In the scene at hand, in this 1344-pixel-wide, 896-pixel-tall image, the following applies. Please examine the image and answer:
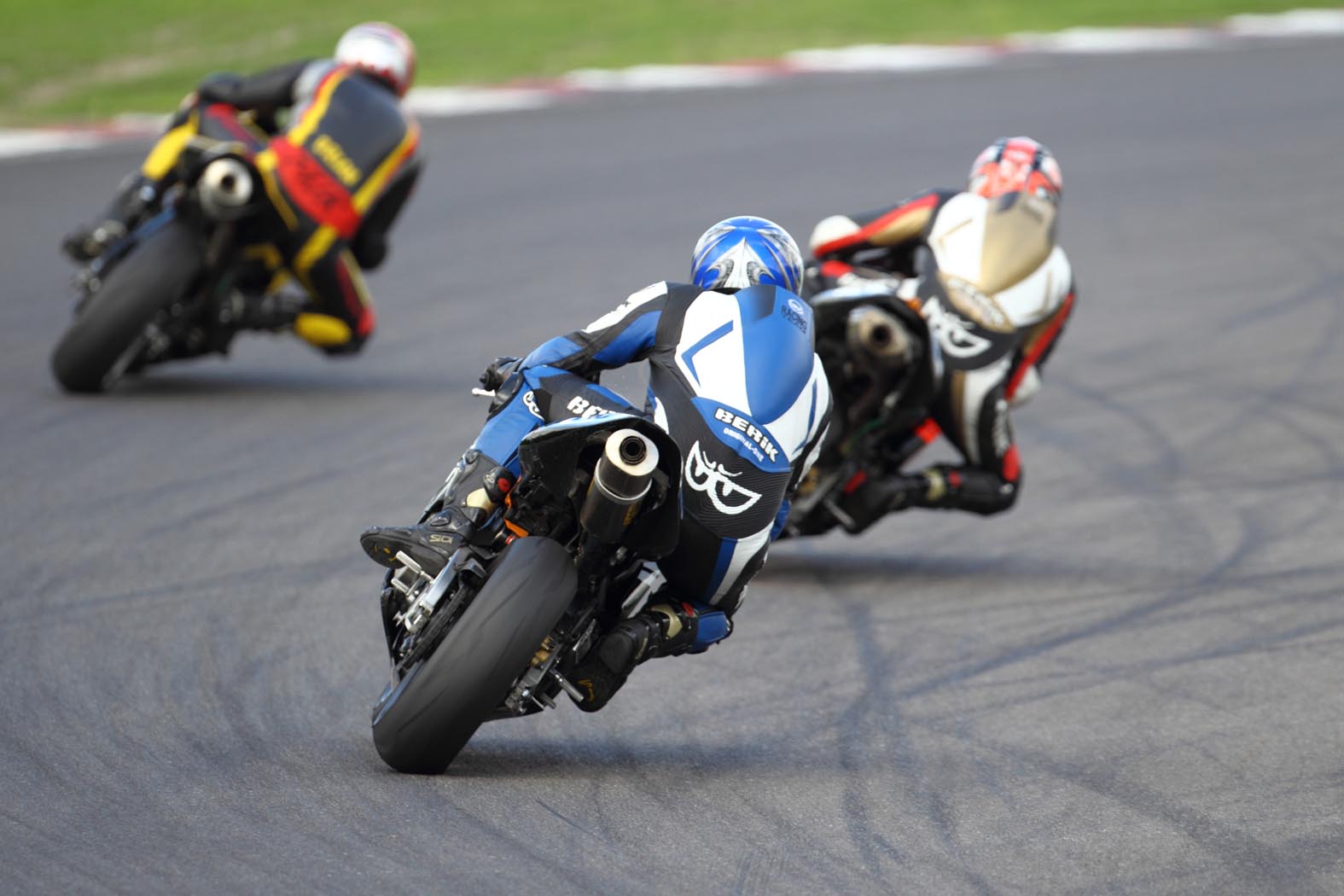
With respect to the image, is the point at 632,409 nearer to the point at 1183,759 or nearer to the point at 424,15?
the point at 1183,759

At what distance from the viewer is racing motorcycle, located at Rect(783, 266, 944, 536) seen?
7.55 m

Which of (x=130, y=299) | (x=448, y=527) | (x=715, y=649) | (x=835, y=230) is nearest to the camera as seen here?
(x=448, y=527)

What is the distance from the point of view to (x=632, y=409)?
5.32m

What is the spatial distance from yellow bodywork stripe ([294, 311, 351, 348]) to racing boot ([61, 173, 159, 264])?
0.91 meters

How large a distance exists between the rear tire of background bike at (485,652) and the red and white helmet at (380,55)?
567 centimetres

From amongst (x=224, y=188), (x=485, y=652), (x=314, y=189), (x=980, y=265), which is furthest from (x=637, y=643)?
(x=314, y=189)

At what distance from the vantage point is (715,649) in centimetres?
666

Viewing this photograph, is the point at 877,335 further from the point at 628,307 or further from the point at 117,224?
the point at 117,224

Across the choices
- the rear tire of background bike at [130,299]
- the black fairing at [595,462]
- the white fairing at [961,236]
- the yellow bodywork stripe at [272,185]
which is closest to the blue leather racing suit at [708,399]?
the black fairing at [595,462]

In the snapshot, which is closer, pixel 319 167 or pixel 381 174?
pixel 319 167

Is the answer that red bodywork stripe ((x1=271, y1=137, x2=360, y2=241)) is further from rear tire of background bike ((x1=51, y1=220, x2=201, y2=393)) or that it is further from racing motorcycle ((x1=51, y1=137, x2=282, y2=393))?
rear tire of background bike ((x1=51, y1=220, x2=201, y2=393))

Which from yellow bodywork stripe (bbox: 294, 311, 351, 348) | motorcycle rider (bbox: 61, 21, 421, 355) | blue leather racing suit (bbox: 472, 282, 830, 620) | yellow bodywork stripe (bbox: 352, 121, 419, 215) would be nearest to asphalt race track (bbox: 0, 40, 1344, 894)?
yellow bodywork stripe (bbox: 294, 311, 351, 348)

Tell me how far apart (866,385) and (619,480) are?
3199 mm

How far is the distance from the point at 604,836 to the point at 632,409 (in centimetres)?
119
